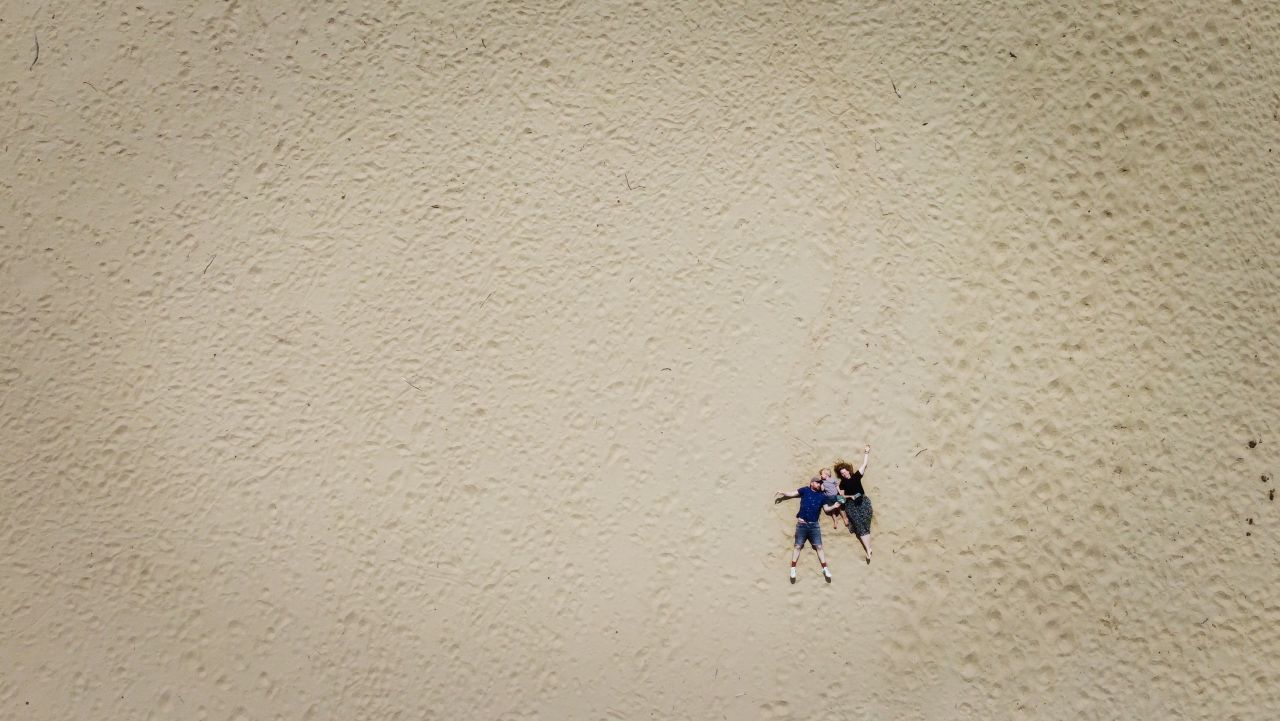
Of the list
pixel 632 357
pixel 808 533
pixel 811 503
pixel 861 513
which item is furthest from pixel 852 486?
pixel 632 357

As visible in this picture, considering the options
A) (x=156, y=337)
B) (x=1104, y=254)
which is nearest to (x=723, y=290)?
(x=1104, y=254)

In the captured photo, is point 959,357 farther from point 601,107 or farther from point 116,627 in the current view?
point 116,627

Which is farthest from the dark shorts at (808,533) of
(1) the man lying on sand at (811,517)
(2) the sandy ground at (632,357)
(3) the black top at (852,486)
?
(3) the black top at (852,486)

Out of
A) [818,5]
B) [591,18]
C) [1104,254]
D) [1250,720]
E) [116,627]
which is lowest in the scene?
[116,627]

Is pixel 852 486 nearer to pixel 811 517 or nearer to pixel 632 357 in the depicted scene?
pixel 811 517

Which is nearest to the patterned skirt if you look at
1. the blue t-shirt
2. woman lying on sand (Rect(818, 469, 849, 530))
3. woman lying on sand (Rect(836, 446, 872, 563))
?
woman lying on sand (Rect(836, 446, 872, 563))

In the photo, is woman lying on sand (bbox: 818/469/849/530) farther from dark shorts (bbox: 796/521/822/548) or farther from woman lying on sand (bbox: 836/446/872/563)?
dark shorts (bbox: 796/521/822/548)
